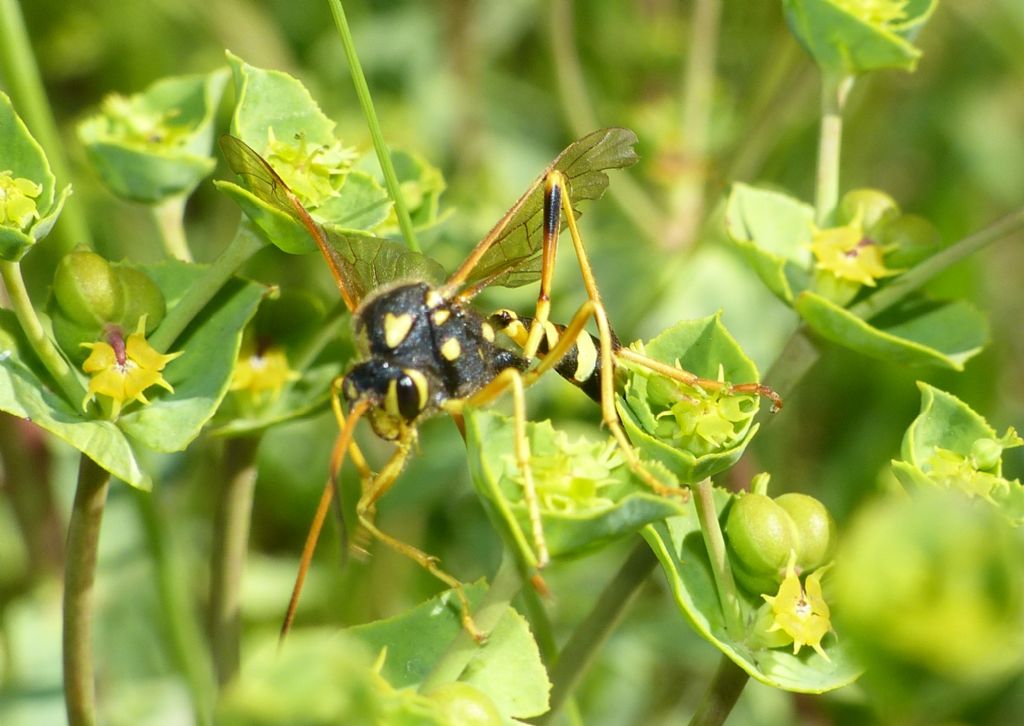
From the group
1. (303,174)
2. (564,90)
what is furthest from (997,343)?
(303,174)

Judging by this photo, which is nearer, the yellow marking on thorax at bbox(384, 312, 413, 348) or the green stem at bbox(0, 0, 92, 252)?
the yellow marking on thorax at bbox(384, 312, 413, 348)

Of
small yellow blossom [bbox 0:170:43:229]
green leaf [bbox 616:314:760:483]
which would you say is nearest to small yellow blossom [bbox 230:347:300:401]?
small yellow blossom [bbox 0:170:43:229]

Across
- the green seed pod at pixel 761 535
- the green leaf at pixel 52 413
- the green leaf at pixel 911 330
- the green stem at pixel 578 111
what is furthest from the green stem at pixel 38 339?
the green stem at pixel 578 111

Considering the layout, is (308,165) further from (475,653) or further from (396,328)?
(475,653)

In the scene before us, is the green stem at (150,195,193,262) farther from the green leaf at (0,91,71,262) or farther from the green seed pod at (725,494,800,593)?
the green seed pod at (725,494,800,593)

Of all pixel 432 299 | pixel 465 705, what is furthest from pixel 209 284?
pixel 465 705

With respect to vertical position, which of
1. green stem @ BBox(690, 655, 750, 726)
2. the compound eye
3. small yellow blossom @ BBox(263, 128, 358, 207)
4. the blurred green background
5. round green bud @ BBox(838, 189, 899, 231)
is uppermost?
small yellow blossom @ BBox(263, 128, 358, 207)

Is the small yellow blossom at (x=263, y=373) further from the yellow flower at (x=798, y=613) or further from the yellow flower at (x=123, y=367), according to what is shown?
the yellow flower at (x=798, y=613)
